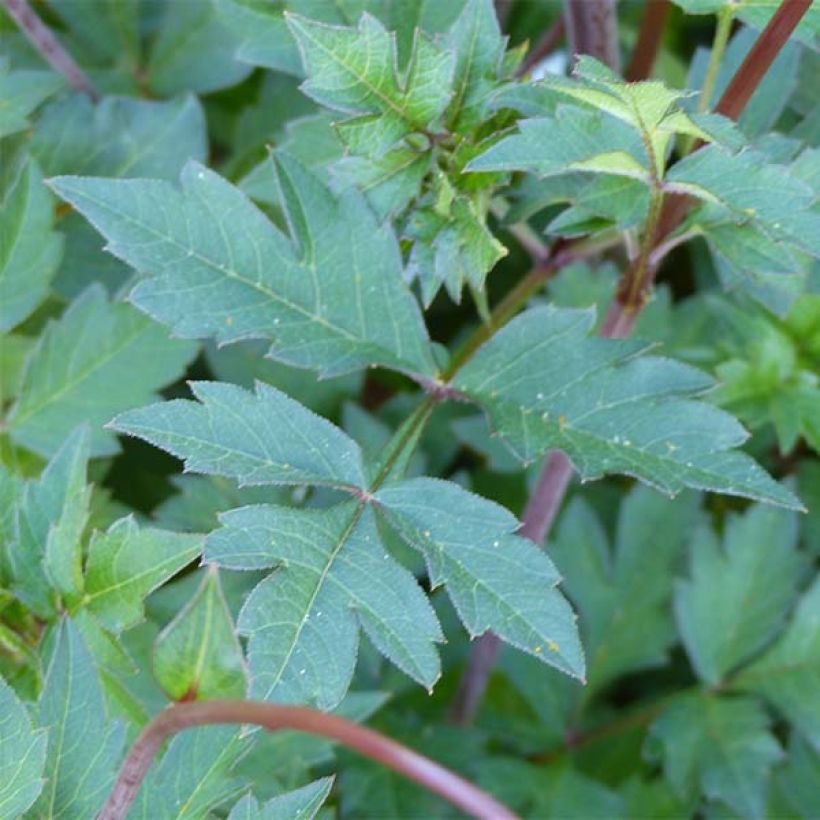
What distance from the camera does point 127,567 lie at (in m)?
1.00

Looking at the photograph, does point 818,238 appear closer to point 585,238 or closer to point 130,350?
point 585,238

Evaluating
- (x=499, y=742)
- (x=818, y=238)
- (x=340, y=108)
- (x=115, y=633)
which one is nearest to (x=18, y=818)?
(x=115, y=633)

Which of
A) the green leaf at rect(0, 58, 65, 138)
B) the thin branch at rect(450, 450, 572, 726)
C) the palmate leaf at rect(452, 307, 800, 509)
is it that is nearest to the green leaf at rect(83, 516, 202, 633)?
the palmate leaf at rect(452, 307, 800, 509)

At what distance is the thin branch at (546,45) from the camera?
158 cm

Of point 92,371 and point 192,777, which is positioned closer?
point 192,777

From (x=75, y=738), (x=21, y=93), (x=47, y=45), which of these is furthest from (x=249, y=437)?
(x=47, y=45)

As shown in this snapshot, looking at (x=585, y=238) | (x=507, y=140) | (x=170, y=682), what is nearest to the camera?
(x=170, y=682)

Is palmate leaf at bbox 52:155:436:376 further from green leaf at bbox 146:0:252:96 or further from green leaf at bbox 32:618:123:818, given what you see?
green leaf at bbox 146:0:252:96

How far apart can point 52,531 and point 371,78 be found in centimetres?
45

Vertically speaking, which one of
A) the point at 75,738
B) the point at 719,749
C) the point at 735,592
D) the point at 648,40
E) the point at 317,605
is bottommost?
the point at 719,749

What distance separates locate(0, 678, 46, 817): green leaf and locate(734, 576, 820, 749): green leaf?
0.98 m

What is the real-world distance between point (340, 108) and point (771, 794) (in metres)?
1.02

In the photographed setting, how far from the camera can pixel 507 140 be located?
3.07 feet

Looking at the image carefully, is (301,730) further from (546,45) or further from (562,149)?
(546,45)
